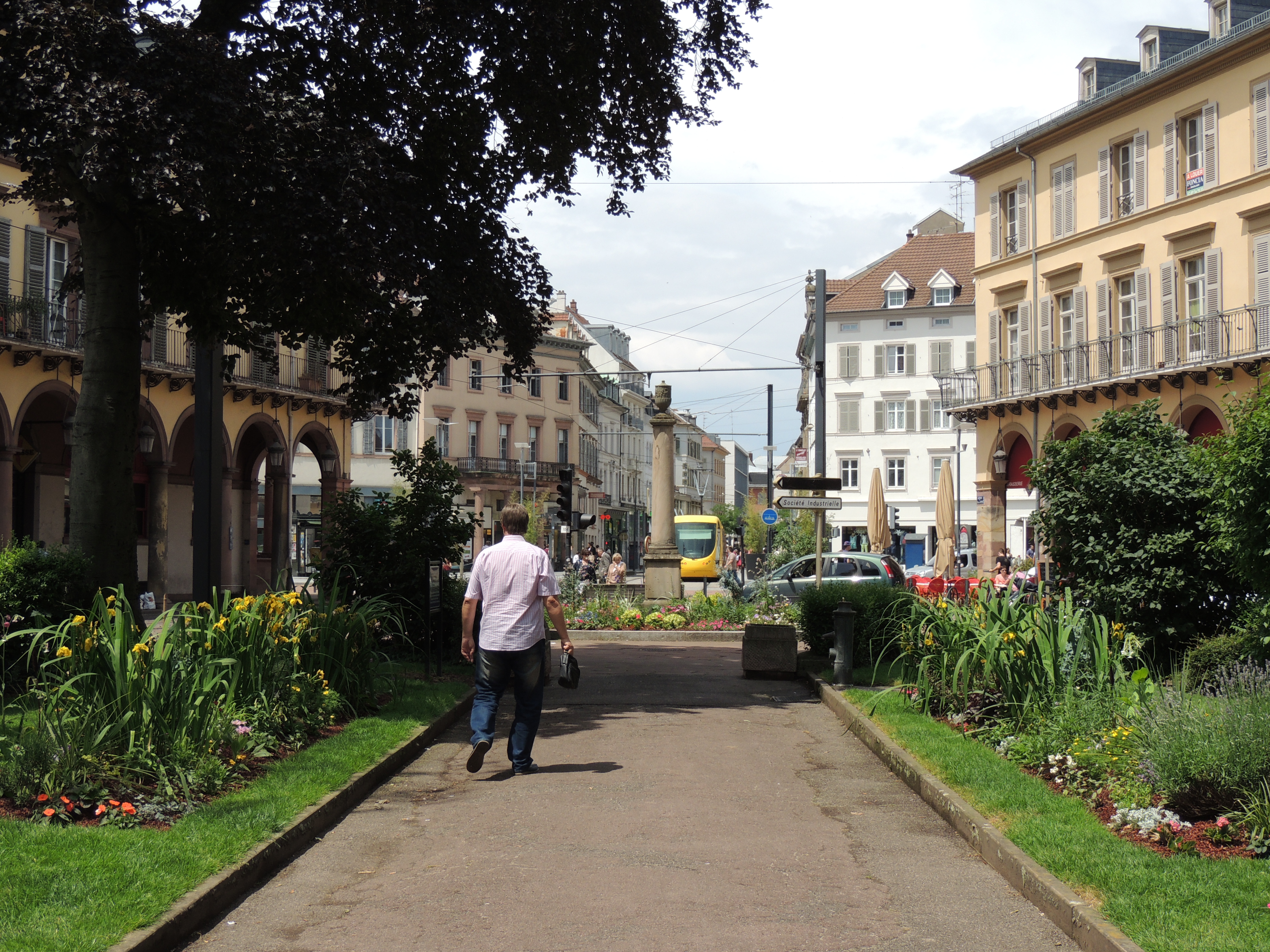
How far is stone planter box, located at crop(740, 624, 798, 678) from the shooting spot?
16.8 m

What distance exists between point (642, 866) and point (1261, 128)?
28.7 m

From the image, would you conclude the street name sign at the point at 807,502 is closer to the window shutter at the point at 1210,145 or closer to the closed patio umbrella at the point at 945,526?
the closed patio umbrella at the point at 945,526

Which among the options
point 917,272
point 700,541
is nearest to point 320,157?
point 700,541

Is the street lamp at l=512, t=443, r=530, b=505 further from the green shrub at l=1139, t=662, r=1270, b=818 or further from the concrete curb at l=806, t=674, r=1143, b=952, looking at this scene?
the green shrub at l=1139, t=662, r=1270, b=818

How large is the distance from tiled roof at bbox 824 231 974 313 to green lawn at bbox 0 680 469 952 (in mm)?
60801

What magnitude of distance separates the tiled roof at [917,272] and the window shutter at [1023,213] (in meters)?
26.1

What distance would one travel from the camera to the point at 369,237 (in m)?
11.8

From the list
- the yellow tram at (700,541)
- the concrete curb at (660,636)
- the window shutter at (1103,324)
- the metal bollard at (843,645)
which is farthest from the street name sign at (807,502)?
the yellow tram at (700,541)

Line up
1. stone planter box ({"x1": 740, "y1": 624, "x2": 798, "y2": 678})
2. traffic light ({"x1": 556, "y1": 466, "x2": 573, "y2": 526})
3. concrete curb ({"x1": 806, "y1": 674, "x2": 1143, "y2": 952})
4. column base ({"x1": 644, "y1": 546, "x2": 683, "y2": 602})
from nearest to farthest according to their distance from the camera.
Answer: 1. concrete curb ({"x1": 806, "y1": 674, "x2": 1143, "y2": 952})
2. stone planter box ({"x1": 740, "y1": 624, "x2": 798, "y2": 678})
3. traffic light ({"x1": 556, "y1": 466, "x2": 573, "y2": 526})
4. column base ({"x1": 644, "y1": 546, "x2": 683, "y2": 602})

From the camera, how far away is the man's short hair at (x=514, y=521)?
9.83 metres

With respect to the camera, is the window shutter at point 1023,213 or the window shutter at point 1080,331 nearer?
the window shutter at point 1080,331

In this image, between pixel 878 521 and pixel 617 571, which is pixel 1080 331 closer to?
pixel 878 521

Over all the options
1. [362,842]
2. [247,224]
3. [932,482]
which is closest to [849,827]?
[362,842]

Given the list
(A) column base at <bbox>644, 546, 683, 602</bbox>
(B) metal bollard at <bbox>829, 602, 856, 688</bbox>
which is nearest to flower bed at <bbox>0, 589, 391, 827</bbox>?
(B) metal bollard at <bbox>829, 602, 856, 688</bbox>
